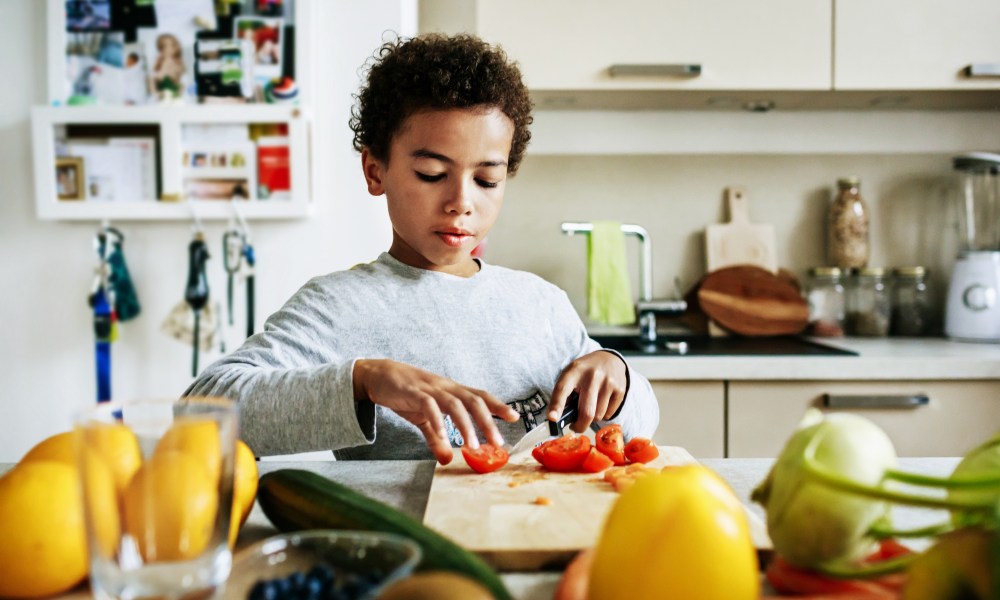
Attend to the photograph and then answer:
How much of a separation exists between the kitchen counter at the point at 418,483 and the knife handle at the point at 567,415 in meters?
0.15

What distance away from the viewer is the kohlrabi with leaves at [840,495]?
1.36 feet

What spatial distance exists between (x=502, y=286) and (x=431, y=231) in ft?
0.70

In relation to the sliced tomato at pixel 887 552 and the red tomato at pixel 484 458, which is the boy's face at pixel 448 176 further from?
the sliced tomato at pixel 887 552

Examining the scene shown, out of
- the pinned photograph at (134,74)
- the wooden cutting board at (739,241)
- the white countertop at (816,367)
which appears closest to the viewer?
the white countertop at (816,367)

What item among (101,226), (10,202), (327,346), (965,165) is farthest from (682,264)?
(10,202)

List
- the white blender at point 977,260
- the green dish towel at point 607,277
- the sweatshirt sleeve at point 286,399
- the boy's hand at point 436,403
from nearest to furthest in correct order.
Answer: the boy's hand at point 436,403 → the sweatshirt sleeve at point 286,399 → the white blender at point 977,260 → the green dish towel at point 607,277

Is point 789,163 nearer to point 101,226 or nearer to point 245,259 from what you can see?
point 245,259

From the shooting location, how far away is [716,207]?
2.26 m

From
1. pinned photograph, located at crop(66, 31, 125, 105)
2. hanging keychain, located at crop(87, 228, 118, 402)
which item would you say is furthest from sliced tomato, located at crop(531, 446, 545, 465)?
pinned photograph, located at crop(66, 31, 125, 105)

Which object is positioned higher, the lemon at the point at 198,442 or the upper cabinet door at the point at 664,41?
the upper cabinet door at the point at 664,41

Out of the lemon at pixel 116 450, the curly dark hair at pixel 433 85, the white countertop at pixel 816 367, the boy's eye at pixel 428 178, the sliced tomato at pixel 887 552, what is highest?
the curly dark hair at pixel 433 85

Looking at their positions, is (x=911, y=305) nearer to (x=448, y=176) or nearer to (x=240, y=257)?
(x=448, y=176)

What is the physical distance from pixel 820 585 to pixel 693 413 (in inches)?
51.5

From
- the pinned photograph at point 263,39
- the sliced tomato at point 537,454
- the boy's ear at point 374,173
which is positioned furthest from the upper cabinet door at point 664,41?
the sliced tomato at point 537,454
